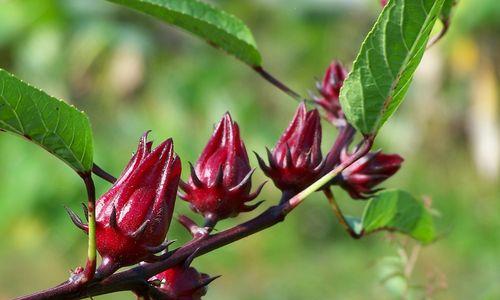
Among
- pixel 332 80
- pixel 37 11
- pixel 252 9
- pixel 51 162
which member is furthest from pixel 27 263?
pixel 332 80

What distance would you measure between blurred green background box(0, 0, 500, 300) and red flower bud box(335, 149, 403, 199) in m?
5.70

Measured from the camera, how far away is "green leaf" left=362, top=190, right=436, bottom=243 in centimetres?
117

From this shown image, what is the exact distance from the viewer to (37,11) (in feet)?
38.2

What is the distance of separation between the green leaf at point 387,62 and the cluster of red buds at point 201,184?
8cm

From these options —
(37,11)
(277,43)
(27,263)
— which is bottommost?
(27,263)

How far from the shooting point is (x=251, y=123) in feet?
35.4

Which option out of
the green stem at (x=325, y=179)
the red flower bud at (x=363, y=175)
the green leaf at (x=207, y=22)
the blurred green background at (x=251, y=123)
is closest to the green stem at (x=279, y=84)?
the green leaf at (x=207, y=22)

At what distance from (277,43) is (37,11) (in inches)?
222

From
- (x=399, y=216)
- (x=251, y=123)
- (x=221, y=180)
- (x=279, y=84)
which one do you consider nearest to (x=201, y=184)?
(x=221, y=180)

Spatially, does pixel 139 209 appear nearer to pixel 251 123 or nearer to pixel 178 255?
pixel 178 255

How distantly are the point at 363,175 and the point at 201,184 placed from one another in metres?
0.20

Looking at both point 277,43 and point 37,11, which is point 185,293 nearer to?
point 37,11

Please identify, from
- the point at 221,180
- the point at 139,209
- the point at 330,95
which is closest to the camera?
the point at 139,209

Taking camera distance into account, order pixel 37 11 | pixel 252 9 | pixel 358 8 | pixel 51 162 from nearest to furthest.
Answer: pixel 51 162
pixel 37 11
pixel 252 9
pixel 358 8
